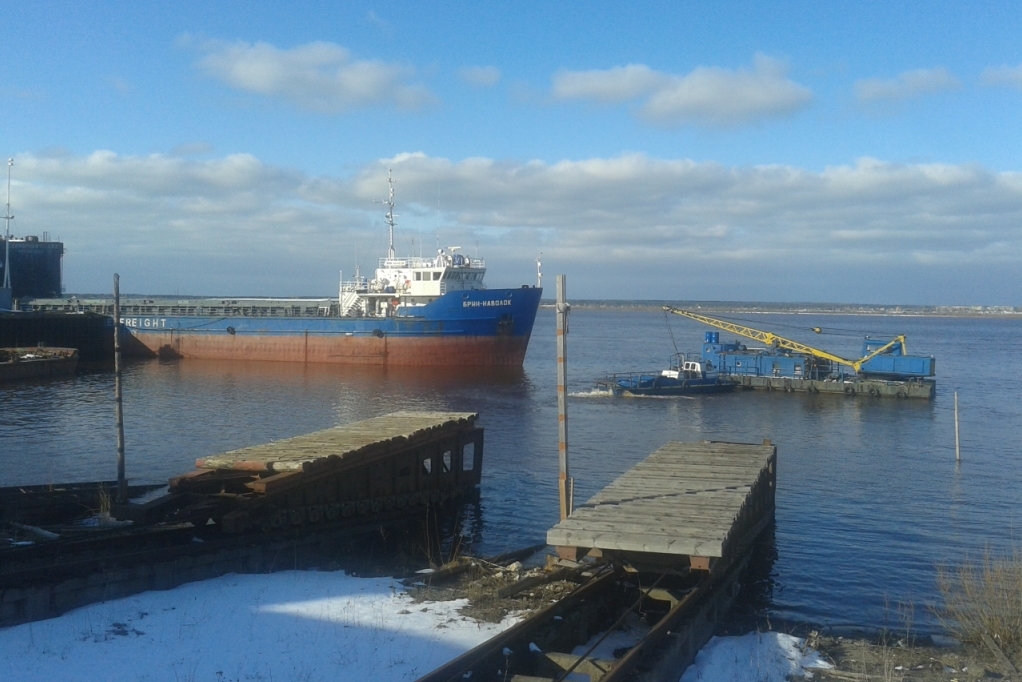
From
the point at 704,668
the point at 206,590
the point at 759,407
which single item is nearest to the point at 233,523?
the point at 206,590

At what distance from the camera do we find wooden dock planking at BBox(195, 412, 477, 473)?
12.3 meters

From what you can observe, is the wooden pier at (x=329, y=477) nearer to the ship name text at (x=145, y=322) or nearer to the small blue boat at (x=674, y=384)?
the small blue boat at (x=674, y=384)

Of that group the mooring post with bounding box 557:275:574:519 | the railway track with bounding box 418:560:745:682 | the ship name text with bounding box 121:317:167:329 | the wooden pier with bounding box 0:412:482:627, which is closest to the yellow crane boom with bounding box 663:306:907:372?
the wooden pier with bounding box 0:412:482:627

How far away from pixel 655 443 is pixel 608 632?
58.9ft

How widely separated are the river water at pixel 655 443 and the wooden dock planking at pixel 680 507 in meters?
1.81

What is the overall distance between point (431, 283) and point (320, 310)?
35.5ft

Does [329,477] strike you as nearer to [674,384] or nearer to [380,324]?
[674,384]

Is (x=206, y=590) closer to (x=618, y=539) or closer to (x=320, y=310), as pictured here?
(x=618, y=539)

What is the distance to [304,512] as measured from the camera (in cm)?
1234

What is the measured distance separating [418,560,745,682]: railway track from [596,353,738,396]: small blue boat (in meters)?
29.3

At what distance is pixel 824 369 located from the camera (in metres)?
45.0

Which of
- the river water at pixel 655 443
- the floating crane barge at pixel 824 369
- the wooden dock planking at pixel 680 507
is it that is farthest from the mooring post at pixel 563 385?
the floating crane barge at pixel 824 369

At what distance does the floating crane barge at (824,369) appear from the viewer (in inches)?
1636

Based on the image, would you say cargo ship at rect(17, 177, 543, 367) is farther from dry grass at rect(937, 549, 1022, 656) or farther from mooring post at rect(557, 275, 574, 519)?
dry grass at rect(937, 549, 1022, 656)
